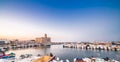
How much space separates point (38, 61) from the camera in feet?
20.2

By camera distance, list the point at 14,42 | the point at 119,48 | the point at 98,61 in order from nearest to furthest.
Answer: the point at 98,61 < the point at 119,48 < the point at 14,42

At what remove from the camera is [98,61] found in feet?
20.1

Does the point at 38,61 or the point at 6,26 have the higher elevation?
the point at 6,26

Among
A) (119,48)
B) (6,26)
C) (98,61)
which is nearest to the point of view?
(98,61)

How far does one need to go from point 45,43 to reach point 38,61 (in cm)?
2894

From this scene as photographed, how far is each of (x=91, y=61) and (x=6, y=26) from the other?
5.42 meters

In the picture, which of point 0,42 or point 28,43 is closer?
point 0,42

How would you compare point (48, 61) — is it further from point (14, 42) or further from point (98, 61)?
point (14, 42)

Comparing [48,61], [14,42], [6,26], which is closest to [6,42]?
[14,42]

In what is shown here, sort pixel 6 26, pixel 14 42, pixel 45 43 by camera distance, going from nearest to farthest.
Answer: pixel 6 26
pixel 14 42
pixel 45 43

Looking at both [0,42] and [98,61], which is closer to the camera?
[98,61]

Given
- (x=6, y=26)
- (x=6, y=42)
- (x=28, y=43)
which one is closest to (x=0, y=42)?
(x=6, y=42)

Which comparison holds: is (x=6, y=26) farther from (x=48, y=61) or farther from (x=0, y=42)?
(x=0, y=42)

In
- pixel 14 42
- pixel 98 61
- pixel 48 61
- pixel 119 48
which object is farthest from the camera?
pixel 14 42
